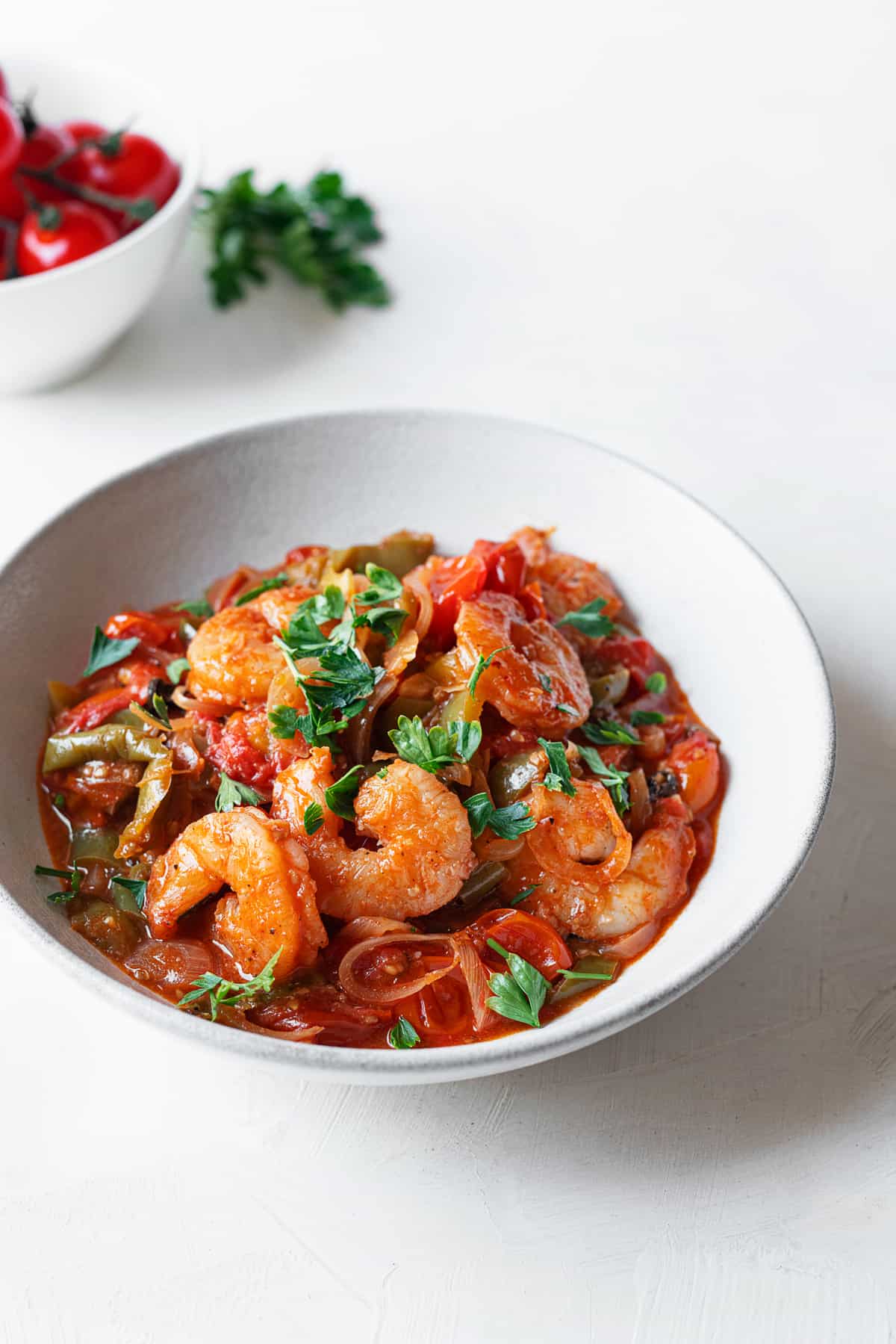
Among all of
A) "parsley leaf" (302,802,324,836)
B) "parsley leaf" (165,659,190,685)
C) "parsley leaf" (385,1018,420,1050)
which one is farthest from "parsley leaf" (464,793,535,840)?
"parsley leaf" (165,659,190,685)

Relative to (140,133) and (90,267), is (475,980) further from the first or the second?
(140,133)

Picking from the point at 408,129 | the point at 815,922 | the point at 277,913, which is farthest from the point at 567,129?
the point at 277,913

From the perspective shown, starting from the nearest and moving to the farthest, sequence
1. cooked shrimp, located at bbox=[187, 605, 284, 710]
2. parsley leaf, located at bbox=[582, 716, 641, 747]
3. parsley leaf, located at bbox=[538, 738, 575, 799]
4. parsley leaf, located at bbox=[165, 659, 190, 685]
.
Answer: parsley leaf, located at bbox=[538, 738, 575, 799] < cooked shrimp, located at bbox=[187, 605, 284, 710] < parsley leaf, located at bbox=[582, 716, 641, 747] < parsley leaf, located at bbox=[165, 659, 190, 685]

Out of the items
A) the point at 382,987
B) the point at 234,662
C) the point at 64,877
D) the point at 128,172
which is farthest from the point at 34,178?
the point at 382,987

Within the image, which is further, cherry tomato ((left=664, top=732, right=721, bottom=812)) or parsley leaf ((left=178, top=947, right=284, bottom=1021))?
cherry tomato ((left=664, top=732, right=721, bottom=812))

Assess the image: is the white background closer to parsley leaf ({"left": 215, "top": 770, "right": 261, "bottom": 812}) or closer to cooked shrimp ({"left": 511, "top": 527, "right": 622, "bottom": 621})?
cooked shrimp ({"left": 511, "top": 527, "right": 622, "bottom": 621})

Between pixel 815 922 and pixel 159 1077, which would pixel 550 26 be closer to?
pixel 815 922
